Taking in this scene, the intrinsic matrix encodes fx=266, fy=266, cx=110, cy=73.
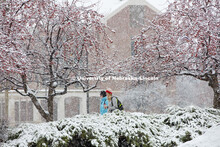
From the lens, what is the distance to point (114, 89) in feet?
77.9

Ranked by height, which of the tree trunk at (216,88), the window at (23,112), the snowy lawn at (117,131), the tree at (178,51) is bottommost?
the window at (23,112)

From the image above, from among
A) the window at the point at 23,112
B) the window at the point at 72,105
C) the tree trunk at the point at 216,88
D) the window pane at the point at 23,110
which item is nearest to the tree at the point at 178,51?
the tree trunk at the point at 216,88

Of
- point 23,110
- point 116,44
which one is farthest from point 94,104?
point 23,110

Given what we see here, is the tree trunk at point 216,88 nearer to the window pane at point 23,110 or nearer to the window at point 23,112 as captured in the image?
the window at point 23,112

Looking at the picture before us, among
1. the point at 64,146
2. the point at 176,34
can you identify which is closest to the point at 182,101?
the point at 176,34

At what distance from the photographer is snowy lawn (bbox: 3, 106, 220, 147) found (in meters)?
5.17

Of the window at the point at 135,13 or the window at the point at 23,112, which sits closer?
the window at the point at 23,112

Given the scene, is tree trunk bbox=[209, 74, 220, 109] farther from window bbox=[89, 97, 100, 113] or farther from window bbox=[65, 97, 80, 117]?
window bbox=[65, 97, 80, 117]

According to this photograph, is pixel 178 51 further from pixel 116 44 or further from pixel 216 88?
pixel 116 44

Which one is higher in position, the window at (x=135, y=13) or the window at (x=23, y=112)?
the window at (x=135, y=13)

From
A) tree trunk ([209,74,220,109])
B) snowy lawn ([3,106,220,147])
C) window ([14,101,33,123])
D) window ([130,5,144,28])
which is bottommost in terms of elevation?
window ([14,101,33,123])

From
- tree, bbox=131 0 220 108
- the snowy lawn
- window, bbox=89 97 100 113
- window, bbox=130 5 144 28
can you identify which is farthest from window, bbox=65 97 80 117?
the snowy lawn

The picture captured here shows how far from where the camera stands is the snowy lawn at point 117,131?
5.17 meters

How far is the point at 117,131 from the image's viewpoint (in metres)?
5.57
